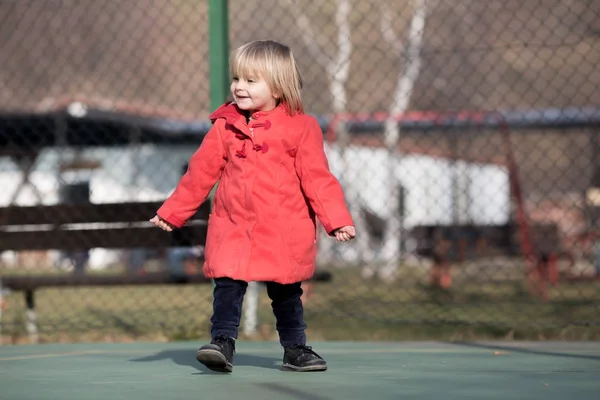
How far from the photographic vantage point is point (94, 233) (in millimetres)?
5930

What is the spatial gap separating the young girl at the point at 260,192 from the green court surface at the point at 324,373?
0.22 meters

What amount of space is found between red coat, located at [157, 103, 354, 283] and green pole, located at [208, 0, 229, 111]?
1.82 m

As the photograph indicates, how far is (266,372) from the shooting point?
12.6 ft

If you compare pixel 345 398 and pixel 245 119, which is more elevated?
pixel 245 119

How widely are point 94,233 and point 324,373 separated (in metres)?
2.50

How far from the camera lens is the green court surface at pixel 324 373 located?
324cm

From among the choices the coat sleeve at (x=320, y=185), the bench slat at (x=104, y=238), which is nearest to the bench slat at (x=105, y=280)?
the bench slat at (x=104, y=238)

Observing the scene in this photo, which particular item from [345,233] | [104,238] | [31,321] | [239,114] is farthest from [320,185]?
[31,321]

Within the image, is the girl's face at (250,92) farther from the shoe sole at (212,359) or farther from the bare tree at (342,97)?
the bare tree at (342,97)

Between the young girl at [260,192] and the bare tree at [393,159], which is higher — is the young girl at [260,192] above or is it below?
below

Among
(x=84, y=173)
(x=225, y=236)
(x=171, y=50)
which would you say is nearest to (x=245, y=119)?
(x=225, y=236)

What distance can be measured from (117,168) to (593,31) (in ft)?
55.6

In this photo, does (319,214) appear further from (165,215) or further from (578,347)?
(578,347)

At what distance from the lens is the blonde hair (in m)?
3.76
